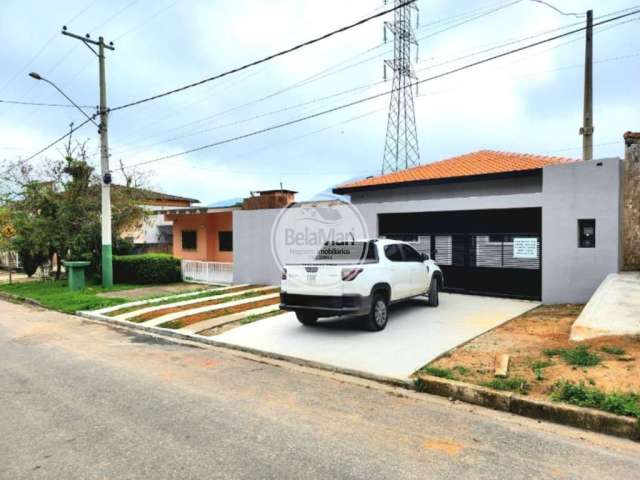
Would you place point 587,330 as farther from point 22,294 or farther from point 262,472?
point 22,294

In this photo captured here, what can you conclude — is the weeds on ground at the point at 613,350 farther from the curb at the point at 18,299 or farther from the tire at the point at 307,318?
the curb at the point at 18,299

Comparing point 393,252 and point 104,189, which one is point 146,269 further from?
point 393,252

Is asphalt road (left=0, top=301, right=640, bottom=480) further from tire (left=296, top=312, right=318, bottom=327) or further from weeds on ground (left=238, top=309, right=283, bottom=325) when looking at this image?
weeds on ground (left=238, top=309, right=283, bottom=325)

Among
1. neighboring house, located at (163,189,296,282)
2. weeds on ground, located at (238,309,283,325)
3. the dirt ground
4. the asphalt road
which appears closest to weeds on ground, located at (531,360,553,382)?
the dirt ground

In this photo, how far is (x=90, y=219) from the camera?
18062 millimetres

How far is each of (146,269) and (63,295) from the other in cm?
353

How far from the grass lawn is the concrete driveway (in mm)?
6241

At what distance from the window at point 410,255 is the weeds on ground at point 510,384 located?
439cm

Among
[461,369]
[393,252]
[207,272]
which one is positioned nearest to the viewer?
[461,369]

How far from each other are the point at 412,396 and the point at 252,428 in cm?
208

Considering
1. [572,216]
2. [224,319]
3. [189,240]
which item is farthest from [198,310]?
[189,240]

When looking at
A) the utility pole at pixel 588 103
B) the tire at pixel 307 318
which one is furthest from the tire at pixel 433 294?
the utility pole at pixel 588 103

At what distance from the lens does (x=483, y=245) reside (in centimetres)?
1206

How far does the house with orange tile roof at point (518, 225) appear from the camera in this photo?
9.93 meters
